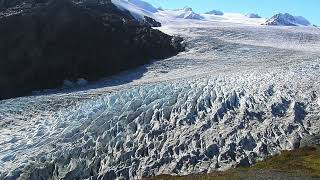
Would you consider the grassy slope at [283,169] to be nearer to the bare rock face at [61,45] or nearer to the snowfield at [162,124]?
the snowfield at [162,124]

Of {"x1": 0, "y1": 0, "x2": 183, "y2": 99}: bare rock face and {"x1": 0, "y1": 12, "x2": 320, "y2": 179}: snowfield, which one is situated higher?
{"x1": 0, "y1": 0, "x2": 183, "y2": 99}: bare rock face

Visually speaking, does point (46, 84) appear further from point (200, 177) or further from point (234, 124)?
point (200, 177)

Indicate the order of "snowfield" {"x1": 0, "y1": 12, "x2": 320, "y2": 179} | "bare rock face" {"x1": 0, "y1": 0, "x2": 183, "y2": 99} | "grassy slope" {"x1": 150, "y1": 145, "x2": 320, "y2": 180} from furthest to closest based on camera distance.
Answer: "bare rock face" {"x1": 0, "y1": 0, "x2": 183, "y2": 99}, "snowfield" {"x1": 0, "y1": 12, "x2": 320, "y2": 179}, "grassy slope" {"x1": 150, "y1": 145, "x2": 320, "y2": 180}

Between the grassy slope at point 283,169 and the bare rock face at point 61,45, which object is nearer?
the grassy slope at point 283,169

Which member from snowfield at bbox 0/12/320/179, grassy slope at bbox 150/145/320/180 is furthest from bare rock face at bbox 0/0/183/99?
grassy slope at bbox 150/145/320/180

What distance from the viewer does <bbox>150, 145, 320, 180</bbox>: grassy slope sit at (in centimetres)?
3344

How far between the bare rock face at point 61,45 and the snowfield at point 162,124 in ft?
15.6

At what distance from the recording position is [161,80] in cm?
5647

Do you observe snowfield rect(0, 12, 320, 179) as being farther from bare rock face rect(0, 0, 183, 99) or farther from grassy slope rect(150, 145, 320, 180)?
bare rock face rect(0, 0, 183, 99)

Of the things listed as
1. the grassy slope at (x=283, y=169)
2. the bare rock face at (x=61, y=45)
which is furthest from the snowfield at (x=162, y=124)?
the bare rock face at (x=61, y=45)

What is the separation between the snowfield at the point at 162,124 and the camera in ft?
129

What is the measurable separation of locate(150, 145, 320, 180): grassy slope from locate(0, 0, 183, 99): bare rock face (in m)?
26.3

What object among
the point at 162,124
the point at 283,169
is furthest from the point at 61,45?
the point at 283,169

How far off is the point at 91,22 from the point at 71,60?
26.9ft
